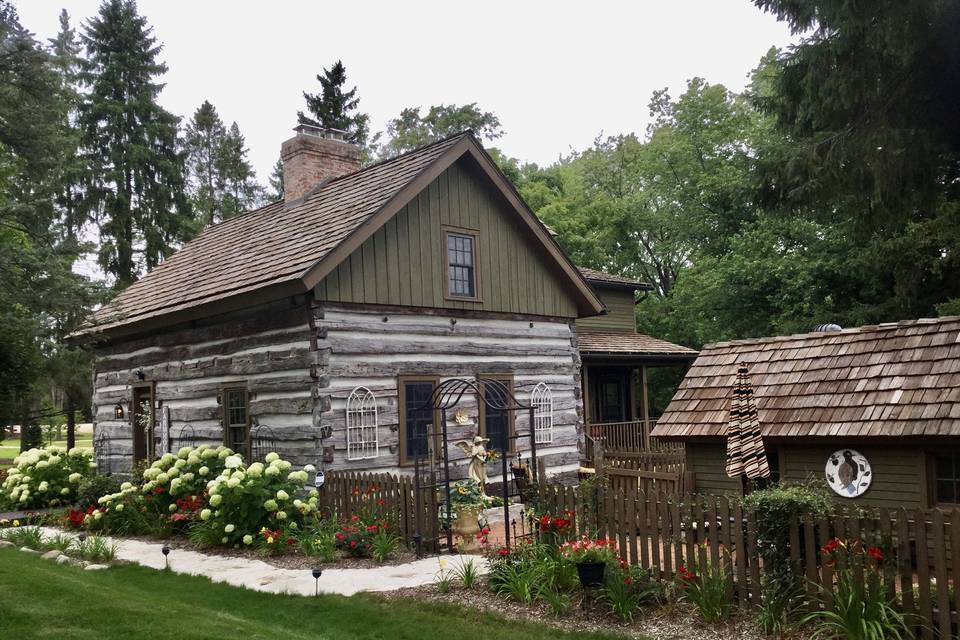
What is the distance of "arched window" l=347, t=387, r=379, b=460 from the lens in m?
13.6

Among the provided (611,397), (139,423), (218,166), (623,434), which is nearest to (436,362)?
(139,423)

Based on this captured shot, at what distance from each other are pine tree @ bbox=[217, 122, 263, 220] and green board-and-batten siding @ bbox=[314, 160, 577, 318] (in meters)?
34.0

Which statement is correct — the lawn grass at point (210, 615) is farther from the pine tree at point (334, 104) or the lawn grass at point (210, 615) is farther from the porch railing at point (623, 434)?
the pine tree at point (334, 104)

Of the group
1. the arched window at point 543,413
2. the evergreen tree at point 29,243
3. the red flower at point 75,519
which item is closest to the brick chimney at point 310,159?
the evergreen tree at point 29,243

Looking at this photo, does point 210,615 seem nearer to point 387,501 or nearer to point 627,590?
point 387,501

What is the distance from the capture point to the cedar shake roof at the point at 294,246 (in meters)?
13.5

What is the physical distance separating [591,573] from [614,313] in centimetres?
2135

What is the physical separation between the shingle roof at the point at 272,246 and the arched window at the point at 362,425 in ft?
7.83

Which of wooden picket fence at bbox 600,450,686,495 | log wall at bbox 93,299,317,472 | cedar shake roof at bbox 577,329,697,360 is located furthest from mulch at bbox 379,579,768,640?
cedar shake roof at bbox 577,329,697,360

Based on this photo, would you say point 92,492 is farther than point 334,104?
No

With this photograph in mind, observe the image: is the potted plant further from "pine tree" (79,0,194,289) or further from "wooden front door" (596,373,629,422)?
"pine tree" (79,0,194,289)

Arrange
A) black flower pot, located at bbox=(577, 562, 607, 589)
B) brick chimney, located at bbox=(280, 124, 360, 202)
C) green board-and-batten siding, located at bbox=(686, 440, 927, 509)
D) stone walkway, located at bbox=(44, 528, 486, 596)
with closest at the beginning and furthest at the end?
black flower pot, located at bbox=(577, 562, 607, 589)
stone walkway, located at bbox=(44, 528, 486, 596)
green board-and-batten siding, located at bbox=(686, 440, 927, 509)
brick chimney, located at bbox=(280, 124, 360, 202)

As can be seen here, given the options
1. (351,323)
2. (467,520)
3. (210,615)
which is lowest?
(210,615)

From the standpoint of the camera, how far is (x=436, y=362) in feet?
50.2
